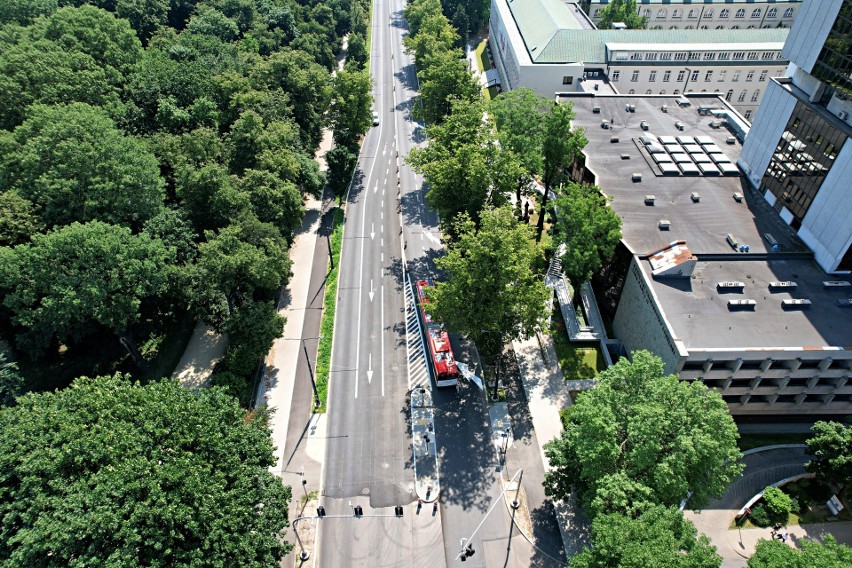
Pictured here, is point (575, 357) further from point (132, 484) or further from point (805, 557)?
point (132, 484)

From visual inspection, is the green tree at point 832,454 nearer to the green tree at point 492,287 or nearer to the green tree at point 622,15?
the green tree at point 492,287

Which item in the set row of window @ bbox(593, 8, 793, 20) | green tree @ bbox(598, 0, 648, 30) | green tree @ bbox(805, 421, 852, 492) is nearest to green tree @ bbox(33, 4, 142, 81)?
green tree @ bbox(598, 0, 648, 30)

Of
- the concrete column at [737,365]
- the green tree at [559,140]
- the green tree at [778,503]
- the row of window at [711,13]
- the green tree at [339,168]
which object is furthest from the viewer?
the row of window at [711,13]

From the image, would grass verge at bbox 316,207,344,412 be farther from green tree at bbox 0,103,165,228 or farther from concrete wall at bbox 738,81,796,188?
concrete wall at bbox 738,81,796,188

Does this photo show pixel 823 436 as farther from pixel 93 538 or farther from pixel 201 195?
pixel 201 195

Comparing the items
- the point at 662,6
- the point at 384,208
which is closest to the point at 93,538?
the point at 384,208

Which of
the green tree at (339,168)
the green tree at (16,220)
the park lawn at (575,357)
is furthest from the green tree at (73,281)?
the park lawn at (575,357)
